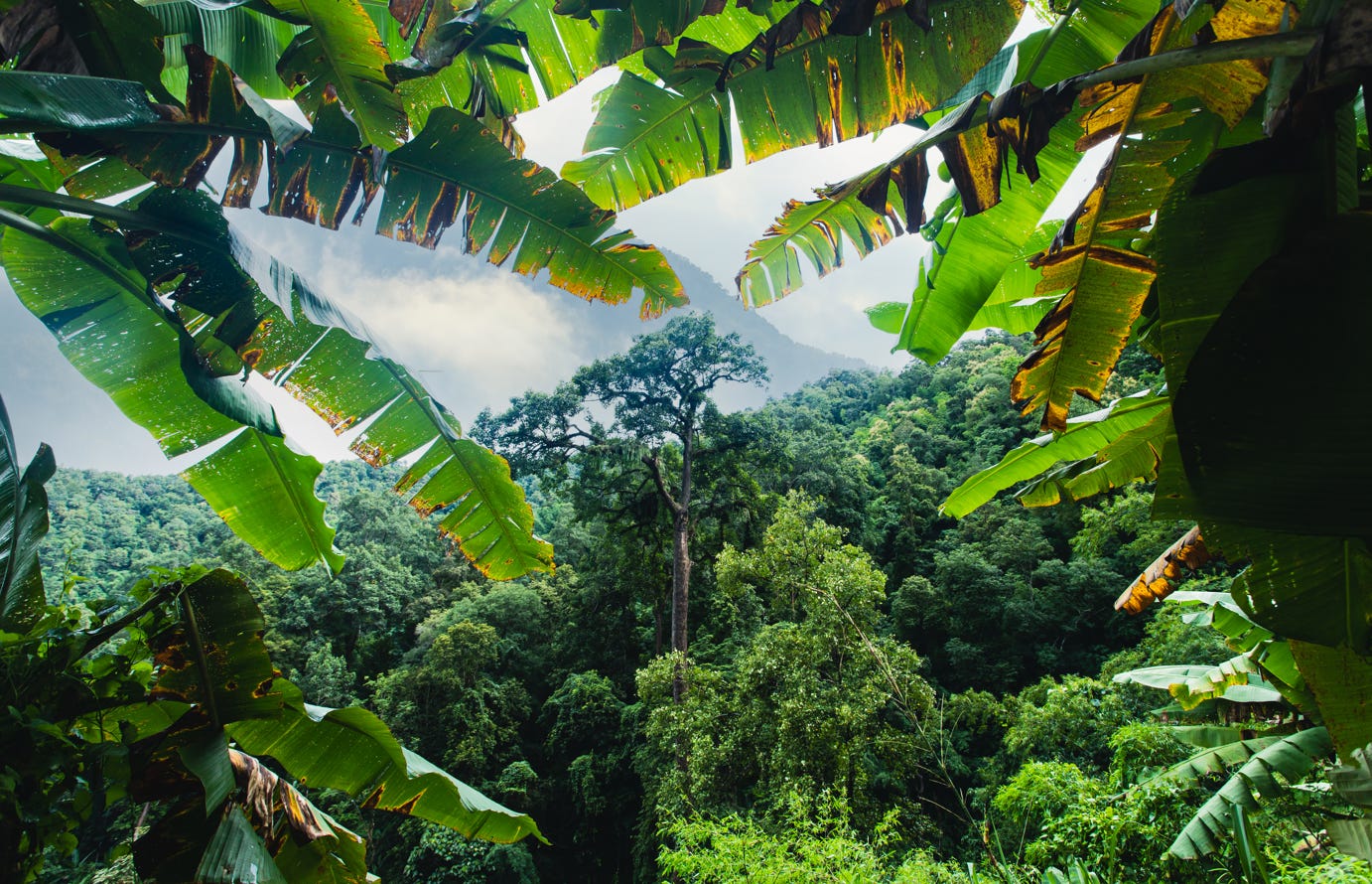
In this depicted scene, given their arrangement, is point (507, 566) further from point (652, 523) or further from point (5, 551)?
point (652, 523)

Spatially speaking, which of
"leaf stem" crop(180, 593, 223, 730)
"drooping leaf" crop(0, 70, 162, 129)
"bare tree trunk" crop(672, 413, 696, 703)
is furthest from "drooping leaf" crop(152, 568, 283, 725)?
"bare tree trunk" crop(672, 413, 696, 703)

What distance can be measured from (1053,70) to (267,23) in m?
2.05

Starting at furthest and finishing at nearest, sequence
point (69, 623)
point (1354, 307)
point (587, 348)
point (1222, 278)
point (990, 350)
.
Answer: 1. point (587, 348)
2. point (990, 350)
3. point (69, 623)
4. point (1222, 278)
5. point (1354, 307)

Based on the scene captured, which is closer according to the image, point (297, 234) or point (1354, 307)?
point (1354, 307)

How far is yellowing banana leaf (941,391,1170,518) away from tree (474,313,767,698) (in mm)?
8856

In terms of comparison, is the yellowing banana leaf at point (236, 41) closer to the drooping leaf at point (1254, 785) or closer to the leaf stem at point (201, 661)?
the leaf stem at point (201, 661)

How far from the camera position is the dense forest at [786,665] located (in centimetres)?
384

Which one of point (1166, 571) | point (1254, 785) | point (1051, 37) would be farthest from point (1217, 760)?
point (1051, 37)

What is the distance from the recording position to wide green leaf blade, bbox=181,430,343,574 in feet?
5.31

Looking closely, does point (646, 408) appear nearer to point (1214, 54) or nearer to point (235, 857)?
point (235, 857)

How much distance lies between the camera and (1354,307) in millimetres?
587

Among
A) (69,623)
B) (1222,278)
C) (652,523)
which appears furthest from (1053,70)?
(652,523)

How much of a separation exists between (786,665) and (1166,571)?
503 cm

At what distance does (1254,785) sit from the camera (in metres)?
2.14
